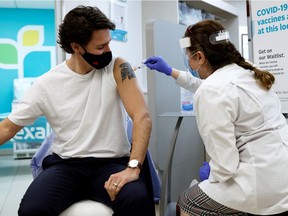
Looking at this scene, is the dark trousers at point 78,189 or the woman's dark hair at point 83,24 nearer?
the dark trousers at point 78,189

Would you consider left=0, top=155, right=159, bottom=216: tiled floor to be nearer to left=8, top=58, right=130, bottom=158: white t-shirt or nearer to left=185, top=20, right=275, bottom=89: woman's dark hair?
left=8, top=58, right=130, bottom=158: white t-shirt

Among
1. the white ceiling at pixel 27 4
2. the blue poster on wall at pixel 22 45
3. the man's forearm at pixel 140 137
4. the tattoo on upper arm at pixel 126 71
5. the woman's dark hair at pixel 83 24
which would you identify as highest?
the white ceiling at pixel 27 4

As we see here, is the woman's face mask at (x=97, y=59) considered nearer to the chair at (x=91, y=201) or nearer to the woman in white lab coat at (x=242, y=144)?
the chair at (x=91, y=201)

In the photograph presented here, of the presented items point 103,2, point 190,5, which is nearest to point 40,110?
point 103,2

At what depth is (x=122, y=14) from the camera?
2883 millimetres

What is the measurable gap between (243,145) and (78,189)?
0.75 meters

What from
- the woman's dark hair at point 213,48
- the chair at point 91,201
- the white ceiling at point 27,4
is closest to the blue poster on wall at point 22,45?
the white ceiling at point 27,4

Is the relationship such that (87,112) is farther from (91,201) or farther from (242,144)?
(242,144)

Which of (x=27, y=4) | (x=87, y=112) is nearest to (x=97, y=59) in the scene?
(x=87, y=112)

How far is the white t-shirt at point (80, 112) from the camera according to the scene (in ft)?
5.10

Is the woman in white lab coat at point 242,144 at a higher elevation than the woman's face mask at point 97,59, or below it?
below

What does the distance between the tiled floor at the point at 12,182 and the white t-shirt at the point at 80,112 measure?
1.39 meters

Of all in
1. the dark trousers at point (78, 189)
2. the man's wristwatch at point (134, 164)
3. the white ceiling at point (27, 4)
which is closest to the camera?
the dark trousers at point (78, 189)

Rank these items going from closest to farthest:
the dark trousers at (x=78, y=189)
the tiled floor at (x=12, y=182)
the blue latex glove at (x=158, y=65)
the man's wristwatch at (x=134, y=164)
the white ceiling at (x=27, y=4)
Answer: the dark trousers at (x=78, y=189), the man's wristwatch at (x=134, y=164), the blue latex glove at (x=158, y=65), the tiled floor at (x=12, y=182), the white ceiling at (x=27, y=4)
